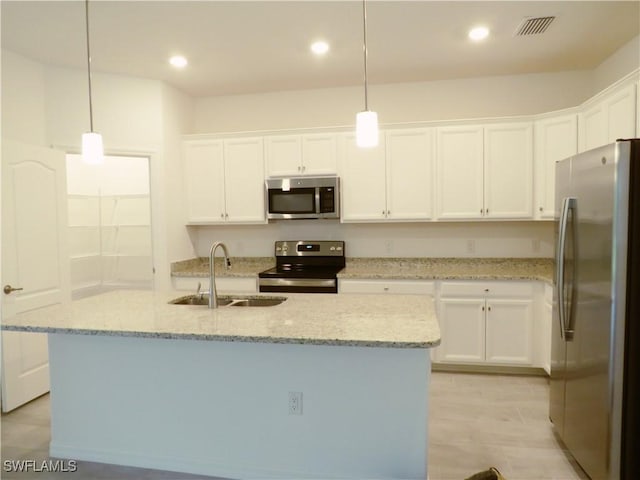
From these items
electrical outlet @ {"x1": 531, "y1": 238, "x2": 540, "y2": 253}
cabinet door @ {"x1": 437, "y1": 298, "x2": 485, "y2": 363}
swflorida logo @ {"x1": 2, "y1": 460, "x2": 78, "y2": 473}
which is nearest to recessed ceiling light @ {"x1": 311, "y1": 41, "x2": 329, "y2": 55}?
cabinet door @ {"x1": 437, "y1": 298, "x2": 485, "y2": 363}

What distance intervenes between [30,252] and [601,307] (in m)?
3.74

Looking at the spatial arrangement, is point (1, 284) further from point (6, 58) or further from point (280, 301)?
point (280, 301)

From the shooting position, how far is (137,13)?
277cm

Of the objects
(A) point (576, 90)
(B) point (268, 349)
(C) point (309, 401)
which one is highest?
(A) point (576, 90)

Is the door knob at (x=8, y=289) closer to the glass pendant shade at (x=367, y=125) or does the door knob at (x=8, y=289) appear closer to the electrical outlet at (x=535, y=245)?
the glass pendant shade at (x=367, y=125)

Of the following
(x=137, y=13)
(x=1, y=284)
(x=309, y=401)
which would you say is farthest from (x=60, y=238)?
(x=309, y=401)

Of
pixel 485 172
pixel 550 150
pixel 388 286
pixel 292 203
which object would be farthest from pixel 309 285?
pixel 550 150

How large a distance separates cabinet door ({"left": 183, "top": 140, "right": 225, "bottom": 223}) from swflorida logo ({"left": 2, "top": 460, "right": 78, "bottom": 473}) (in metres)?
2.48

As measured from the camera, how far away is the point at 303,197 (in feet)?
13.5

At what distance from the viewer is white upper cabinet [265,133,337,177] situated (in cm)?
412

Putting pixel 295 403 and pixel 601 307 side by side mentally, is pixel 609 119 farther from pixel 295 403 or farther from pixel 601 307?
pixel 295 403

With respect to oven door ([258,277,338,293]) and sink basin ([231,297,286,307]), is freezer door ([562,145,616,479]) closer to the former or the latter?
sink basin ([231,297,286,307])

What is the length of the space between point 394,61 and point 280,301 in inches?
90.8

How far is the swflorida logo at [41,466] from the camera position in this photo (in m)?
2.41
